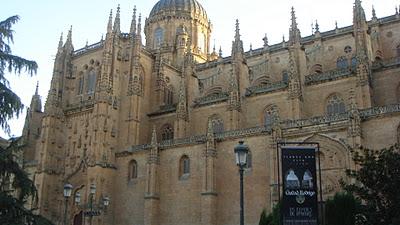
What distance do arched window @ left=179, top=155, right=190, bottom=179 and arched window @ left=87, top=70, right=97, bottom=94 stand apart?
14.1 m

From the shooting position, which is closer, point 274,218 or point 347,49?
point 274,218

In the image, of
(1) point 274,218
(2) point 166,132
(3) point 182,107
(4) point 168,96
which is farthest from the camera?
(4) point 168,96

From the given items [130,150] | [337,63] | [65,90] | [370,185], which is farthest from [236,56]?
[370,185]

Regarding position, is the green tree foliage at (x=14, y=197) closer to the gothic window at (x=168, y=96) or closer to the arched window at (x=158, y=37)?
the gothic window at (x=168, y=96)

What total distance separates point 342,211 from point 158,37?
163 ft

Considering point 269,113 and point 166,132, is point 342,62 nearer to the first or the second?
point 269,113

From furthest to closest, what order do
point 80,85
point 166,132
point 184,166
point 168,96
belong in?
point 168,96, point 80,85, point 166,132, point 184,166

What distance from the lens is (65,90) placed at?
5119 cm

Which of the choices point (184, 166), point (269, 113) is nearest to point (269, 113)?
point (269, 113)

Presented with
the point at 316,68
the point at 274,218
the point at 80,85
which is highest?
the point at 316,68

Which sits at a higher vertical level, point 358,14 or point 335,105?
point 358,14

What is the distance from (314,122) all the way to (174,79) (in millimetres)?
23291

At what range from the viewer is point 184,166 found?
4141cm

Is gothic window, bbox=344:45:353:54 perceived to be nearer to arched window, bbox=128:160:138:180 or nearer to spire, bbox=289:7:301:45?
spire, bbox=289:7:301:45
